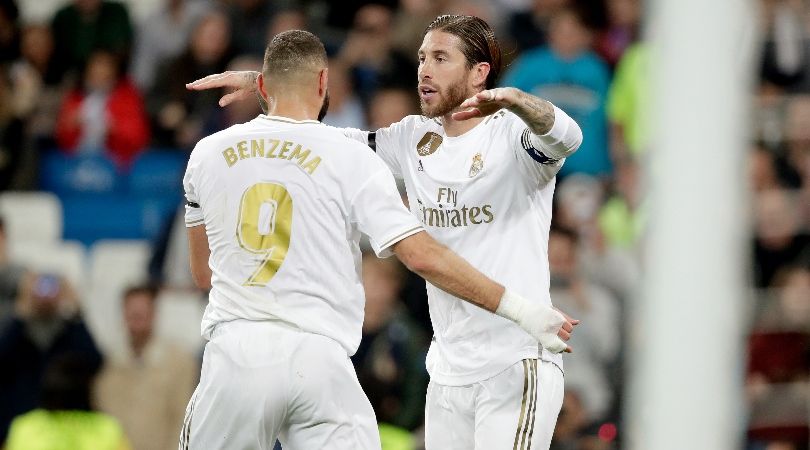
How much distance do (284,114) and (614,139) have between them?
225 inches

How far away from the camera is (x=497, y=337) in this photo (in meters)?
5.58

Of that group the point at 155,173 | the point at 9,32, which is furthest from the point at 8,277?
the point at 9,32

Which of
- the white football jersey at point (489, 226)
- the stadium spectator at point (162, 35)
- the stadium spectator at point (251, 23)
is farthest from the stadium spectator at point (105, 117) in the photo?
the white football jersey at point (489, 226)

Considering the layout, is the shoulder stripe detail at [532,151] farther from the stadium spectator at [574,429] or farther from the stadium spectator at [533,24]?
the stadium spectator at [533,24]

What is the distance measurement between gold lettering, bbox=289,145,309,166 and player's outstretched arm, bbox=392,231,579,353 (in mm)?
454

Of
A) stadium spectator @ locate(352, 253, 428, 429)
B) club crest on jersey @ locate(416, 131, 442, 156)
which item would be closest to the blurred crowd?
stadium spectator @ locate(352, 253, 428, 429)

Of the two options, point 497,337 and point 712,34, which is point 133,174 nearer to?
point 497,337

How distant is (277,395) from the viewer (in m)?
5.05

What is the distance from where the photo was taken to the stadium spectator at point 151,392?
979cm

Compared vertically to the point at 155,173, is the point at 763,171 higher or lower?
higher

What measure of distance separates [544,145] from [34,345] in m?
5.78

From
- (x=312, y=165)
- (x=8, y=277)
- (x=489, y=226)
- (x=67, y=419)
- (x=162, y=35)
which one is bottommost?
(x=67, y=419)

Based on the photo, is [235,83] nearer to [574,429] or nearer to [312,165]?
[312,165]

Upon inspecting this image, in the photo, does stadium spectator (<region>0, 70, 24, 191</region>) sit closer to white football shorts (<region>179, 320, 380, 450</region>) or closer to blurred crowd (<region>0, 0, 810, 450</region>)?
blurred crowd (<region>0, 0, 810, 450</region>)
